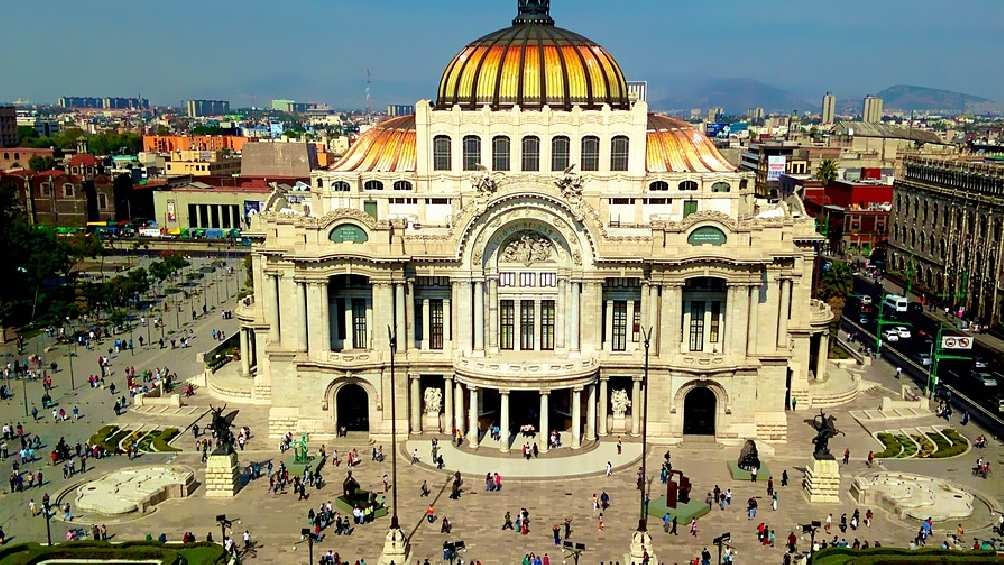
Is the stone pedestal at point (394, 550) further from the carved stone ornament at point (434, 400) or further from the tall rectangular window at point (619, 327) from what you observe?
the tall rectangular window at point (619, 327)

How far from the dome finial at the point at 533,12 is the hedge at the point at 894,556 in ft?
172

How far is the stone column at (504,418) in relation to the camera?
65500 millimetres

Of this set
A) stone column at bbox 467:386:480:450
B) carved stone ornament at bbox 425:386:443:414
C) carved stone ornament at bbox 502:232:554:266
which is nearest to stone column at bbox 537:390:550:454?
stone column at bbox 467:386:480:450

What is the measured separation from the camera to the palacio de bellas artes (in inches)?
2598

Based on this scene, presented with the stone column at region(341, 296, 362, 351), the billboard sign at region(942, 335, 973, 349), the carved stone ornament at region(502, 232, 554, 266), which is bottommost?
the billboard sign at region(942, 335, 973, 349)

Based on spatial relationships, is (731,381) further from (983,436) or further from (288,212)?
(288,212)

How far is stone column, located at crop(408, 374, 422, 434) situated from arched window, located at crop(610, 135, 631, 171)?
23.2m

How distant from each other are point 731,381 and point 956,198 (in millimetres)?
60852

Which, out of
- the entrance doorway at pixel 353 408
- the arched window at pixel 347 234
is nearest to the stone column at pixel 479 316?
the arched window at pixel 347 234

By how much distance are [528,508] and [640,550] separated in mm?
10344

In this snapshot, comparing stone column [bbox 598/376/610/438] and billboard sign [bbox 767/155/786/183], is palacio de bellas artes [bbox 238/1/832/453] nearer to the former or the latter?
stone column [bbox 598/376/610/438]

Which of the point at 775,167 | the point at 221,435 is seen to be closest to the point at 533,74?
the point at 221,435

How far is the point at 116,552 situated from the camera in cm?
4912

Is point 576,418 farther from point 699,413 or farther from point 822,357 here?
point 822,357
